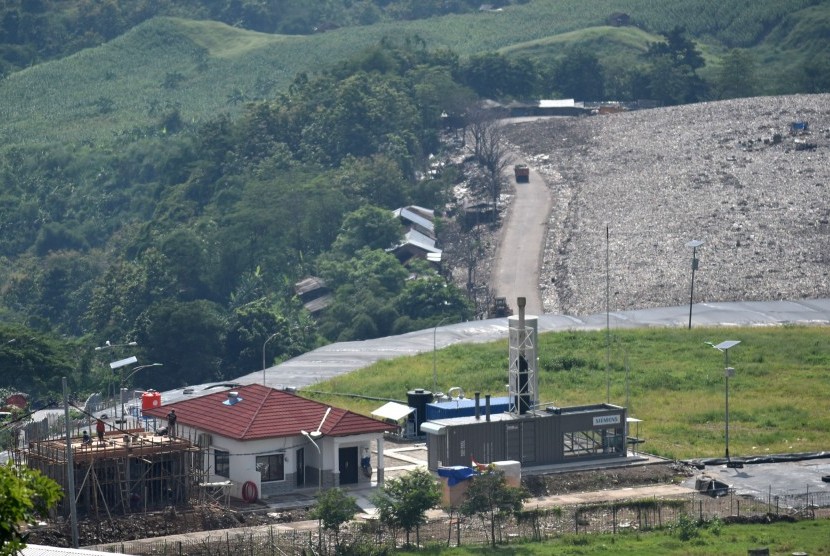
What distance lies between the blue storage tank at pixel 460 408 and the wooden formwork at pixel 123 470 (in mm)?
10442

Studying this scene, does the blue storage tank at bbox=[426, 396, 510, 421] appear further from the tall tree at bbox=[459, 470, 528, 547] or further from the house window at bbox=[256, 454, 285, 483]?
the tall tree at bbox=[459, 470, 528, 547]

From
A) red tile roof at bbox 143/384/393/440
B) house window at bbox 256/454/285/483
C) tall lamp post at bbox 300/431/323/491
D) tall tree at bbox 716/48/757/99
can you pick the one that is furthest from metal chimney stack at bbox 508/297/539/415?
tall tree at bbox 716/48/757/99

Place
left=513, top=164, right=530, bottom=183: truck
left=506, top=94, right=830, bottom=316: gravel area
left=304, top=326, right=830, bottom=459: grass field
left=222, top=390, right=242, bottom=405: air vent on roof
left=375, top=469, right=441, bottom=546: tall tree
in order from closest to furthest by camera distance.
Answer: left=375, top=469, right=441, bottom=546: tall tree < left=222, top=390, right=242, bottom=405: air vent on roof < left=304, top=326, right=830, bottom=459: grass field < left=506, top=94, right=830, bottom=316: gravel area < left=513, top=164, right=530, bottom=183: truck

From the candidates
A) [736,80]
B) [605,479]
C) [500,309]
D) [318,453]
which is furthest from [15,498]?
[736,80]

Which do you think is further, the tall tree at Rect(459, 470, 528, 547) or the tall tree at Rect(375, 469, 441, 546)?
the tall tree at Rect(459, 470, 528, 547)

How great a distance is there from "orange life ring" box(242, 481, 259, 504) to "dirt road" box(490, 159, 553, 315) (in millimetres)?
52518

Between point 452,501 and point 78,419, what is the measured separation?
2588cm

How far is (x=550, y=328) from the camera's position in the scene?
98.5m

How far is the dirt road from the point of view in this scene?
116 m

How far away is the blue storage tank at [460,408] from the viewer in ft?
213

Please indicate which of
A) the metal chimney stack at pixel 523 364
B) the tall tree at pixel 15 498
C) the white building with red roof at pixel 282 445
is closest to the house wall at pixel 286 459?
the white building with red roof at pixel 282 445

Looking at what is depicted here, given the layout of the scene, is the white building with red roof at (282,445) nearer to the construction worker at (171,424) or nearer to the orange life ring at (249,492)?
the orange life ring at (249,492)

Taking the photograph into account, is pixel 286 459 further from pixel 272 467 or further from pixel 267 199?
pixel 267 199

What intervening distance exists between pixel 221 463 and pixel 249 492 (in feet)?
7.31
